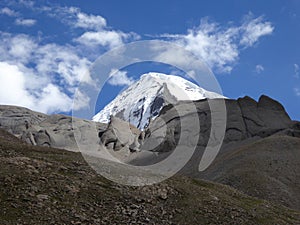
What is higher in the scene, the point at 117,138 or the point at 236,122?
the point at 236,122

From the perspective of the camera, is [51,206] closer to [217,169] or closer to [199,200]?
[199,200]

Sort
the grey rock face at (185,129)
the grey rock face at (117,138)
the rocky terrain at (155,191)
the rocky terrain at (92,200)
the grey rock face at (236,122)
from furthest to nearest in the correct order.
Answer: the grey rock face at (117,138) < the grey rock face at (185,129) < the grey rock face at (236,122) < the rocky terrain at (155,191) < the rocky terrain at (92,200)

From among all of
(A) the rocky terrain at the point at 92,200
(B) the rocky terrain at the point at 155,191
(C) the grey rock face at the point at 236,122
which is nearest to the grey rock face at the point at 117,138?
(C) the grey rock face at the point at 236,122

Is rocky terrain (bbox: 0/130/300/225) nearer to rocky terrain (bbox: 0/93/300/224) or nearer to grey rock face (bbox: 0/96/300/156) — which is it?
rocky terrain (bbox: 0/93/300/224)

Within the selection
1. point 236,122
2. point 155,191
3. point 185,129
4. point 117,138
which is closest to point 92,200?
point 155,191

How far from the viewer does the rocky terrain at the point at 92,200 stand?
31453mm

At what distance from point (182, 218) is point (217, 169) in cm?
3980

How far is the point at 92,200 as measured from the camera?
34.6 meters

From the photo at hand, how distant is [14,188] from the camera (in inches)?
1299

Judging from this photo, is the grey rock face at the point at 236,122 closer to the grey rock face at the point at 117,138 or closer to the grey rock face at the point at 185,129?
the grey rock face at the point at 185,129

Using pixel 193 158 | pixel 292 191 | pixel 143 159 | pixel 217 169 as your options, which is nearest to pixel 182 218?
pixel 292 191

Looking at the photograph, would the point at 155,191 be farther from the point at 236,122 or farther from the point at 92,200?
the point at 236,122

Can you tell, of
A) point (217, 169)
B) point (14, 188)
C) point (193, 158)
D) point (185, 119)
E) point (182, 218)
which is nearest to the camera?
point (14, 188)

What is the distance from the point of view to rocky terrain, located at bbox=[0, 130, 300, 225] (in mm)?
31453
